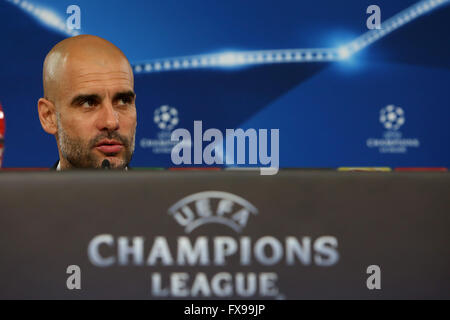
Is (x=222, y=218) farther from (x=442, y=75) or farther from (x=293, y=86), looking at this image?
(x=442, y=75)

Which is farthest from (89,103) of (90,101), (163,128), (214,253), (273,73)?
(273,73)

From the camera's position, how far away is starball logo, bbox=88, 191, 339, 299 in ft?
1.61

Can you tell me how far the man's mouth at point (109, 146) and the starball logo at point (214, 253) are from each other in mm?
696

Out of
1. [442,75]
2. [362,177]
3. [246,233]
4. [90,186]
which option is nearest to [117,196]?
[90,186]

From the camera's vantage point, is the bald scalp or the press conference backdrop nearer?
the bald scalp

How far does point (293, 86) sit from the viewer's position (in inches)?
102

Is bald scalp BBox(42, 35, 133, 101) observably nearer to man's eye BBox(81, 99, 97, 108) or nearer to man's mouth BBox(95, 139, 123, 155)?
man's eye BBox(81, 99, 97, 108)

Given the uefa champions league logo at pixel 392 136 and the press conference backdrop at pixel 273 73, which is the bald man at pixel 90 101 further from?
the uefa champions league logo at pixel 392 136

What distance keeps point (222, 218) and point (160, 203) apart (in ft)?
0.22

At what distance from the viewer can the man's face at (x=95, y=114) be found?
1.17 metres

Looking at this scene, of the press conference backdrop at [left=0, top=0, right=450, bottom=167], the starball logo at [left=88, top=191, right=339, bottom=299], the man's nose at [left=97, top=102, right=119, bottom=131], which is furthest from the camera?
the press conference backdrop at [left=0, top=0, right=450, bottom=167]

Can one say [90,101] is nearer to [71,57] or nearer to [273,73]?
[71,57]

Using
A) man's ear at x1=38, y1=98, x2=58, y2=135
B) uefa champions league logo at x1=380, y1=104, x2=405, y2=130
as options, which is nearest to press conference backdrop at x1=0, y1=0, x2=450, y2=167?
uefa champions league logo at x1=380, y1=104, x2=405, y2=130

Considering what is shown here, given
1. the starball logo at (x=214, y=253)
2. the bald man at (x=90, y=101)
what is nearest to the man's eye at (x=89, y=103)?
the bald man at (x=90, y=101)
